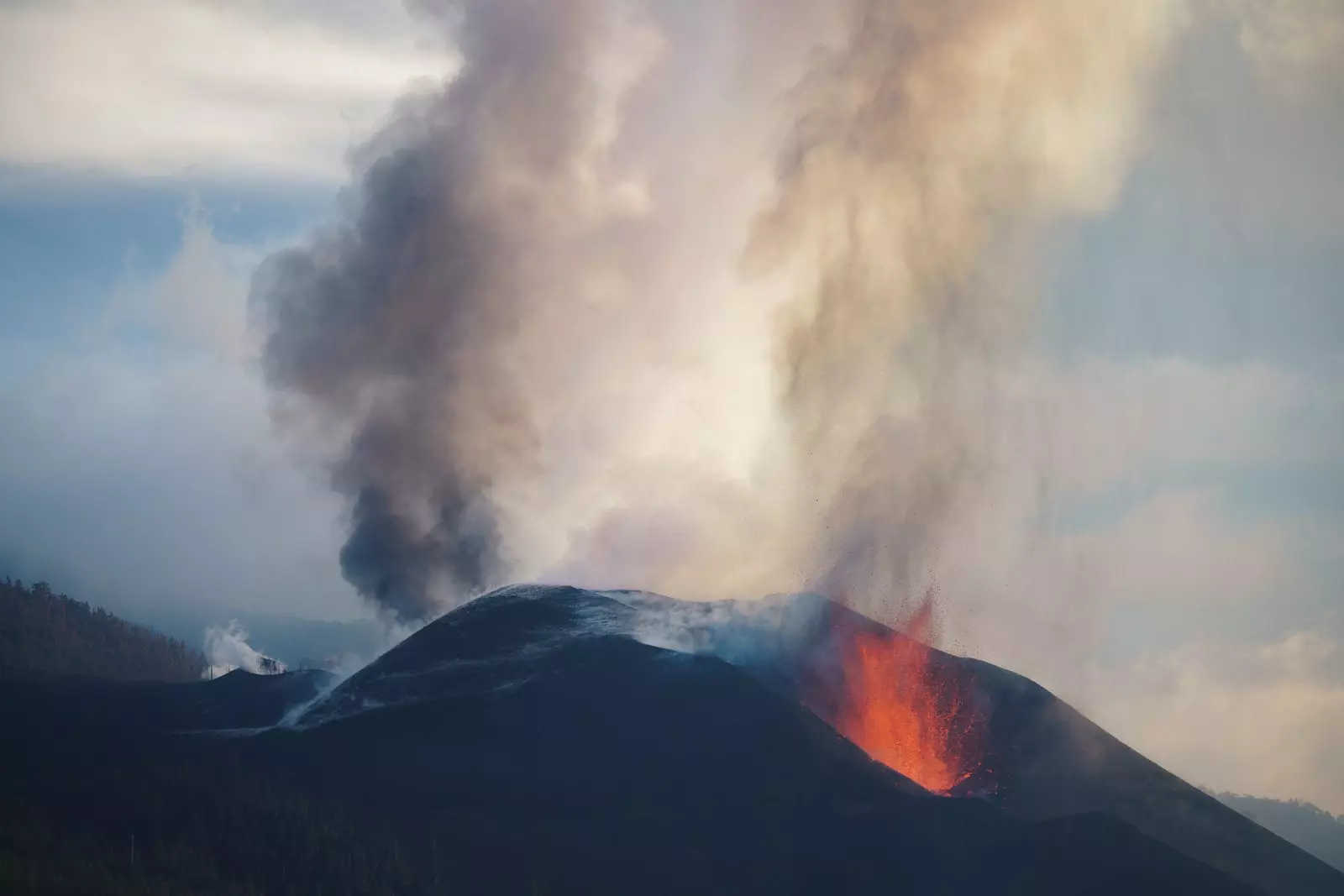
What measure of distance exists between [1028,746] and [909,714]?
465 inches

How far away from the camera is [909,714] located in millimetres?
142250

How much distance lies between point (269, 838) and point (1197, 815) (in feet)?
279

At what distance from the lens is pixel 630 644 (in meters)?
146

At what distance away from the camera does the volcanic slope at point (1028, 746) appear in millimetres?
131625

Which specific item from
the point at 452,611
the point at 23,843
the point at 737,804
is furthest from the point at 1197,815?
the point at 23,843

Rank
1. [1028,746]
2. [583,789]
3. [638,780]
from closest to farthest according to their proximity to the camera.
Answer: [583,789], [638,780], [1028,746]

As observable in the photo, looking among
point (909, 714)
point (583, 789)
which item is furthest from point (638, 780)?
point (909, 714)

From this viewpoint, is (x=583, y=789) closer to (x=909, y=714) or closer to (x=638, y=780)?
(x=638, y=780)

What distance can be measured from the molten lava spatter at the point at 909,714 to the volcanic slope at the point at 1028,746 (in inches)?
26.6

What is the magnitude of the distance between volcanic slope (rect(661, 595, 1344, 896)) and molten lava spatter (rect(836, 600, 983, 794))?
674mm

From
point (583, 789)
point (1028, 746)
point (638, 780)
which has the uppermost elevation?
point (1028, 746)

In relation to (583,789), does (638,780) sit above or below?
above

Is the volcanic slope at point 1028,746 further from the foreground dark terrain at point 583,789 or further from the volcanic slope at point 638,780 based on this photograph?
the volcanic slope at point 638,780

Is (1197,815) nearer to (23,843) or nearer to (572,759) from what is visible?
(572,759)
